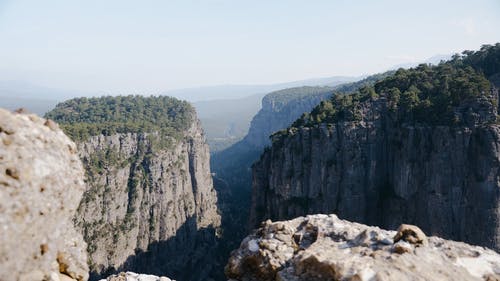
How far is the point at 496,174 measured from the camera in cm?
4066

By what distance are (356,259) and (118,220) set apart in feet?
235

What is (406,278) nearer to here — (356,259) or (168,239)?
(356,259)

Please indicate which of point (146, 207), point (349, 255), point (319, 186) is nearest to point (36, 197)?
point (349, 255)

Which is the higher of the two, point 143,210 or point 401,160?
point 401,160

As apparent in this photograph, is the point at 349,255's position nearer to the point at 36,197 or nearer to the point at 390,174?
the point at 36,197

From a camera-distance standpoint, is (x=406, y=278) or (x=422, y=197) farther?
(x=422, y=197)

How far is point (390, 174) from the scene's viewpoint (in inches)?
2007

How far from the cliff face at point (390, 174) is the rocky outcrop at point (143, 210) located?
28274mm

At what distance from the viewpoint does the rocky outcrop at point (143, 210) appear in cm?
6994

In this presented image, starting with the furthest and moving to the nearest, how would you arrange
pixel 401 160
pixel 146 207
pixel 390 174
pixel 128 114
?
pixel 128 114, pixel 146 207, pixel 390 174, pixel 401 160

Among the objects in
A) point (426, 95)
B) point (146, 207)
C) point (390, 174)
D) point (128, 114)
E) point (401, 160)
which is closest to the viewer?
point (401, 160)

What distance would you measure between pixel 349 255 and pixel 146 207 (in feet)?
245

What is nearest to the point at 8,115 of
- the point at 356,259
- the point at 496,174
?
the point at 356,259

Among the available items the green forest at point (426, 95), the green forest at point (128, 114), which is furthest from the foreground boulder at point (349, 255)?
the green forest at point (128, 114)
